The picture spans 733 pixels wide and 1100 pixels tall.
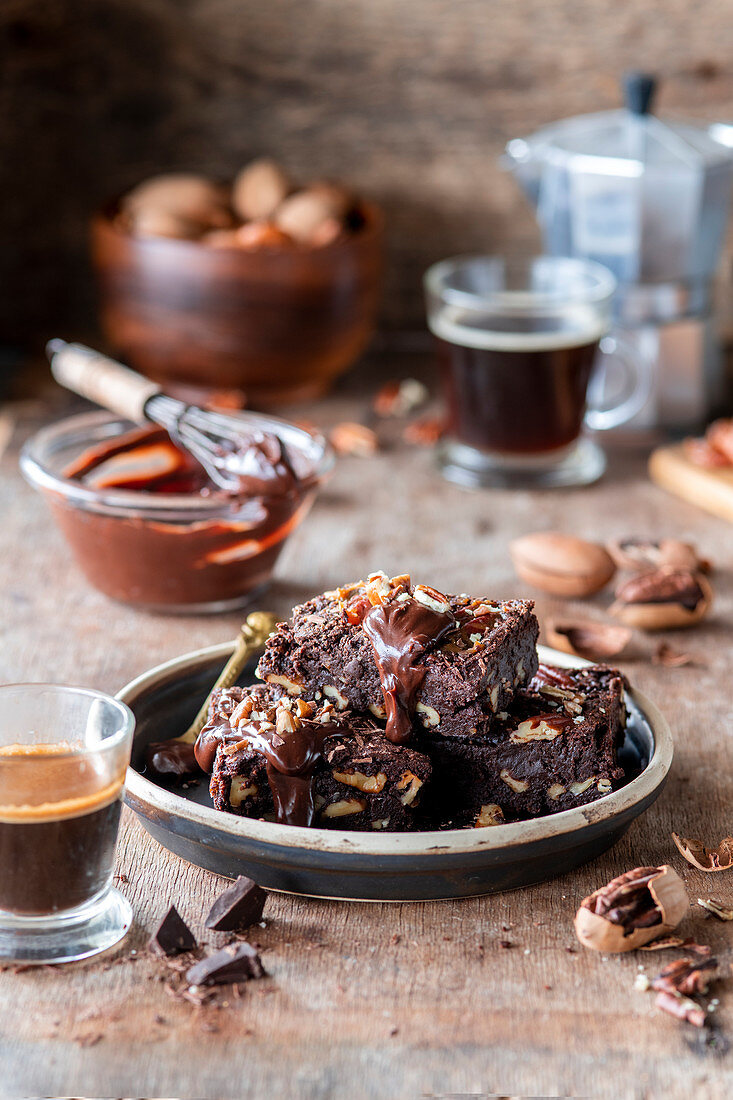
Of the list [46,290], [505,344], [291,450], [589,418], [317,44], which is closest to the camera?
[291,450]

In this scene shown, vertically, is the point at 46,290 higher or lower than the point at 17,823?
lower

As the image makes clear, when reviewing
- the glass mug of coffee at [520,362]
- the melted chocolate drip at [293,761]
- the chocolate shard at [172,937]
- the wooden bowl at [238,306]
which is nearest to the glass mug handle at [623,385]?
the glass mug of coffee at [520,362]

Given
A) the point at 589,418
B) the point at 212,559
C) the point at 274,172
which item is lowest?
the point at 589,418

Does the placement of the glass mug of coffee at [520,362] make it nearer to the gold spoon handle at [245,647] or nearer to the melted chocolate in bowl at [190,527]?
the melted chocolate in bowl at [190,527]

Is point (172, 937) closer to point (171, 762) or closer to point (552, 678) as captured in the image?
point (171, 762)

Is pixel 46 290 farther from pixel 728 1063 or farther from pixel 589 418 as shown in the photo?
pixel 728 1063

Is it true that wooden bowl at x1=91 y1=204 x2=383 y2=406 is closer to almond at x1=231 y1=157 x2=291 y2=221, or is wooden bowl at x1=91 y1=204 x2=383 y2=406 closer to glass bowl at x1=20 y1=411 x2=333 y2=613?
almond at x1=231 y1=157 x2=291 y2=221

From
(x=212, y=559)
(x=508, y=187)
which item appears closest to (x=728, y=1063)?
(x=212, y=559)

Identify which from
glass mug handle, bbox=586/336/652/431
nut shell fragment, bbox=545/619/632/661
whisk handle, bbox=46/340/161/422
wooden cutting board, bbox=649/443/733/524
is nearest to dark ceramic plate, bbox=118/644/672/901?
nut shell fragment, bbox=545/619/632/661
